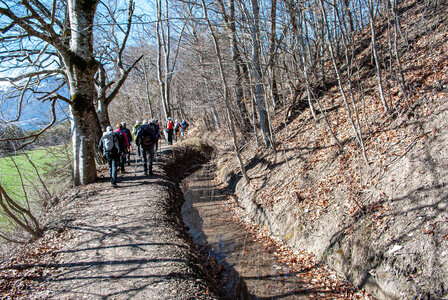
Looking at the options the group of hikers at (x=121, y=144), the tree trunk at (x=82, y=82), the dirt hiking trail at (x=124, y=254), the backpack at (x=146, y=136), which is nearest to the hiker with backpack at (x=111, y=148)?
the group of hikers at (x=121, y=144)

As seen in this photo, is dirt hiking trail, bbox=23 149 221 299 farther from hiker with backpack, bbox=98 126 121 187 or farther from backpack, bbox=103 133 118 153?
backpack, bbox=103 133 118 153

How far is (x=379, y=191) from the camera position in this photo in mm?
5059

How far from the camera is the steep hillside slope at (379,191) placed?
389cm

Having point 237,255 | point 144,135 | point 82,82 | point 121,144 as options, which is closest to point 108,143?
point 144,135

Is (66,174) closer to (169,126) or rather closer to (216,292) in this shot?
(169,126)

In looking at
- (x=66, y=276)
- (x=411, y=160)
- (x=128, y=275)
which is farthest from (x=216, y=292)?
(x=411, y=160)

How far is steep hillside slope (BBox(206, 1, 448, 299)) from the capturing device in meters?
3.89

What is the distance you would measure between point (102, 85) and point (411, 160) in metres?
13.0

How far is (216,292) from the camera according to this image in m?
4.55

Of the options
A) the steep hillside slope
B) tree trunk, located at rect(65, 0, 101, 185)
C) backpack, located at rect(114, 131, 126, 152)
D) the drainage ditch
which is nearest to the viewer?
the steep hillside slope

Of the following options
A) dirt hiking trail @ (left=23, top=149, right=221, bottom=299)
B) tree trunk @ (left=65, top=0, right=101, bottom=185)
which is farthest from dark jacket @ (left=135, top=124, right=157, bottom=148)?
dirt hiking trail @ (left=23, top=149, right=221, bottom=299)

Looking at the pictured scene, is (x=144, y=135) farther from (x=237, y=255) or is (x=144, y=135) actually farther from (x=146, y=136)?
(x=237, y=255)

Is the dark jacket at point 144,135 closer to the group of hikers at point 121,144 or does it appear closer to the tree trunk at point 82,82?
the group of hikers at point 121,144

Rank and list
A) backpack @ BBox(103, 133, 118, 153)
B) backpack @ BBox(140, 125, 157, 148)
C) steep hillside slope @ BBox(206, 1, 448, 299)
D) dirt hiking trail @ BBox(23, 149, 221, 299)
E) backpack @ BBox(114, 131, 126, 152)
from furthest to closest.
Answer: backpack @ BBox(114, 131, 126, 152)
backpack @ BBox(140, 125, 157, 148)
backpack @ BBox(103, 133, 118, 153)
dirt hiking trail @ BBox(23, 149, 221, 299)
steep hillside slope @ BBox(206, 1, 448, 299)
